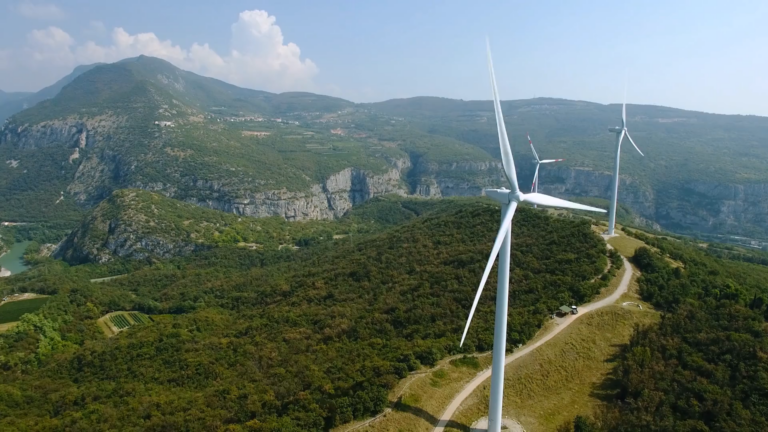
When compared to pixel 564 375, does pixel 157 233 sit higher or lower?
lower

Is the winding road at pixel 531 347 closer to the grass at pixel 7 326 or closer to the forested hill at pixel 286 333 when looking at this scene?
the forested hill at pixel 286 333

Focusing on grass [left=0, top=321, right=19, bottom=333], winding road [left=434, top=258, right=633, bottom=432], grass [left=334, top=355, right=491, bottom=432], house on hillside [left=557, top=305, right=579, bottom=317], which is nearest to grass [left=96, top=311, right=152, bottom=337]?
grass [left=0, top=321, right=19, bottom=333]

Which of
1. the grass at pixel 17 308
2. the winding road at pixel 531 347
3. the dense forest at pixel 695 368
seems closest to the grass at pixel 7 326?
the grass at pixel 17 308

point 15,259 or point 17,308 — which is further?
point 15,259

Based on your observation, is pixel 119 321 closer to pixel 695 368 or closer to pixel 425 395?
pixel 425 395

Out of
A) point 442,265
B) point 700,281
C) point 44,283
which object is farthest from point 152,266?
point 700,281

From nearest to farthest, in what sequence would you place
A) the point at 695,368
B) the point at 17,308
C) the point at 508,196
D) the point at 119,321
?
the point at 508,196 < the point at 695,368 < the point at 17,308 < the point at 119,321

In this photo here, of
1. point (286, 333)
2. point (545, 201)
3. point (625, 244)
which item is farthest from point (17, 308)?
point (625, 244)
